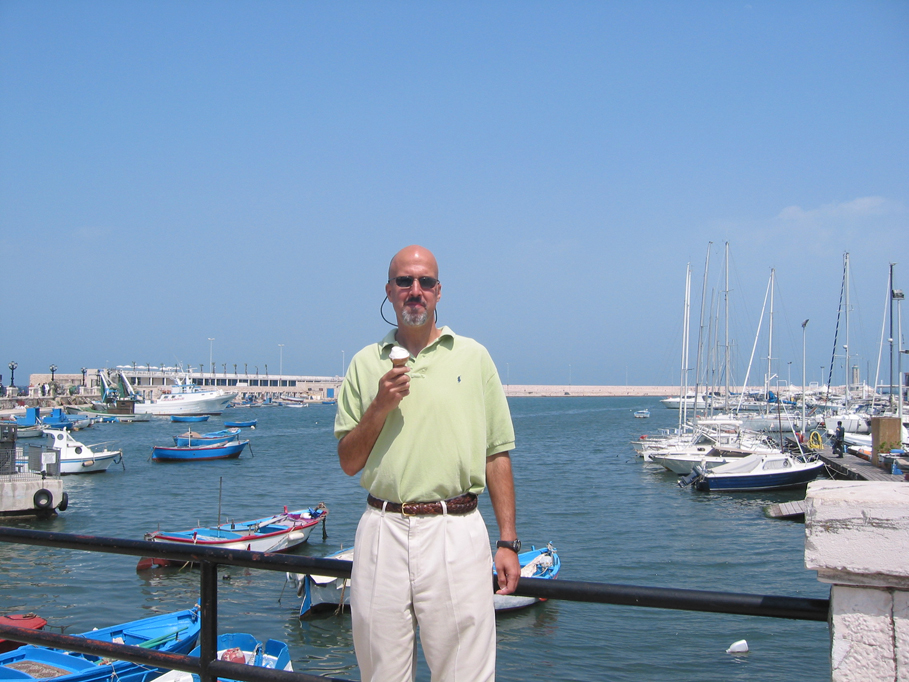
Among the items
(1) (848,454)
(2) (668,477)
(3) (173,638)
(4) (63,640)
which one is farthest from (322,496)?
(4) (63,640)

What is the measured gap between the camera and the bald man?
2.42 metres

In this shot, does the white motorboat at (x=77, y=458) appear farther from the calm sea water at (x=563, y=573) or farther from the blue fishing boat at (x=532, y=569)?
the blue fishing boat at (x=532, y=569)

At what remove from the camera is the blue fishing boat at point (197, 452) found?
165 feet

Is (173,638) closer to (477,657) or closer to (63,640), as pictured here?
(63,640)

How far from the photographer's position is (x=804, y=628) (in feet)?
51.5

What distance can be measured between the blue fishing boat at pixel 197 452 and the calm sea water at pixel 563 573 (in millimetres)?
7409

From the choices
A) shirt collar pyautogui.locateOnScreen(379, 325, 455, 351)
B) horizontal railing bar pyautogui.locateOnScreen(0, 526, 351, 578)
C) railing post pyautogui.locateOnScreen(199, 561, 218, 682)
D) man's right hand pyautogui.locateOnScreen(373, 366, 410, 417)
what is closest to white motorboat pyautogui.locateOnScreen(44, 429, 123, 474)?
horizontal railing bar pyautogui.locateOnScreen(0, 526, 351, 578)

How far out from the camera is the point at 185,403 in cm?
11431

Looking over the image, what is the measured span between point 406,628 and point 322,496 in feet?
107

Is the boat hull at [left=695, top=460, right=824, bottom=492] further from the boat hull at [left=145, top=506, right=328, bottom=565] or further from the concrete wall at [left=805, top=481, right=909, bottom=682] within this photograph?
the concrete wall at [left=805, top=481, right=909, bottom=682]

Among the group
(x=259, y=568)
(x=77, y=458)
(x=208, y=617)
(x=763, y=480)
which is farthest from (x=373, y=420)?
(x=77, y=458)

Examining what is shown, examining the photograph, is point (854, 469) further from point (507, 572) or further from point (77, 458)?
point (77, 458)

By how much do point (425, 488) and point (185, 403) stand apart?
11986cm

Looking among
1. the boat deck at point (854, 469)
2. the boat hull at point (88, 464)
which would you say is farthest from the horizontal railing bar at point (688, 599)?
the boat hull at point (88, 464)
